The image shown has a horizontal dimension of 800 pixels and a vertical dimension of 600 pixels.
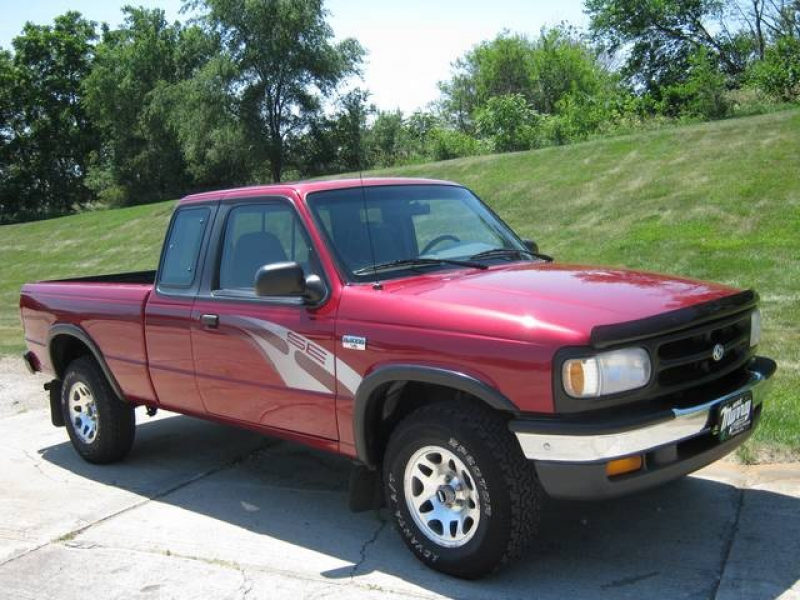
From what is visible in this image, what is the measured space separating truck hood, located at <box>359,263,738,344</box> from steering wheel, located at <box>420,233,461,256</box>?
1.06 feet

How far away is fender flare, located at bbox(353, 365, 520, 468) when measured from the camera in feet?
11.8

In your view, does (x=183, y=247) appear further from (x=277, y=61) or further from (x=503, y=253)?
(x=277, y=61)

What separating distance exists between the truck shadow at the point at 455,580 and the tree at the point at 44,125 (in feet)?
192

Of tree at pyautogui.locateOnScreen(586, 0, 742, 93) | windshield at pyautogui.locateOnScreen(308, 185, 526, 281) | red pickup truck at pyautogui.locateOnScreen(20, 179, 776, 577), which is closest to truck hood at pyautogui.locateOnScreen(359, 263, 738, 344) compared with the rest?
red pickup truck at pyautogui.locateOnScreen(20, 179, 776, 577)

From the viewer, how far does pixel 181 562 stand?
4.41 m

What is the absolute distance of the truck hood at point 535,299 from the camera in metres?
3.57

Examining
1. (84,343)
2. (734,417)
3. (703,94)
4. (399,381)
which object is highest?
(703,94)

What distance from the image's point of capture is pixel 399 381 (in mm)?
4016

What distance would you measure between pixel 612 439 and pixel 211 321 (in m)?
2.55

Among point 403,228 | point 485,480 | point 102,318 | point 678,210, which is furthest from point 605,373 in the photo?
point 678,210

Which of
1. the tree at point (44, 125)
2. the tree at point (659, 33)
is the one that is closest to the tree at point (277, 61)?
the tree at point (659, 33)

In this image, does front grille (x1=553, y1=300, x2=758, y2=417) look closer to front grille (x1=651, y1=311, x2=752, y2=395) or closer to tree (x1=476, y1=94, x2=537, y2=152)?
front grille (x1=651, y1=311, x2=752, y2=395)

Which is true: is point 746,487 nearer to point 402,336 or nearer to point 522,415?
point 522,415

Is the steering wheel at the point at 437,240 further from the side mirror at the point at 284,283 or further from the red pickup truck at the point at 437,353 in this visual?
the side mirror at the point at 284,283
